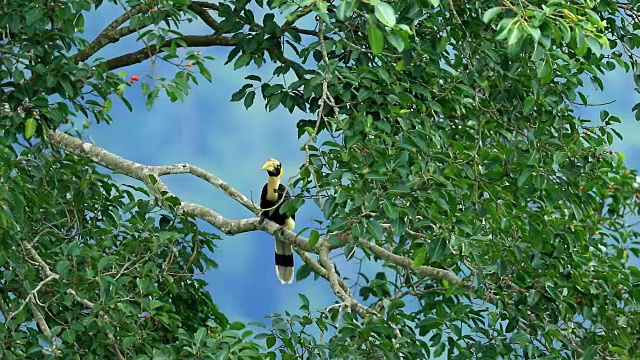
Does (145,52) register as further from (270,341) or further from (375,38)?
(375,38)

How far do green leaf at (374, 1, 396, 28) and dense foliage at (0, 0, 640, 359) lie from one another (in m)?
0.73

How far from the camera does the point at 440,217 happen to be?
16.4ft

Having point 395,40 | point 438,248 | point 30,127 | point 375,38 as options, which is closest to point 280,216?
point 30,127

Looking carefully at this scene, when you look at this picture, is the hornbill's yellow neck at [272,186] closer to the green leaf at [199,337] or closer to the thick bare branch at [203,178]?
the thick bare branch at [203,178]

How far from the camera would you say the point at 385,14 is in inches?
157

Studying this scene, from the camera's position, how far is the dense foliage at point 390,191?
5016mm

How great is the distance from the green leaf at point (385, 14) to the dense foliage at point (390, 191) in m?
0.73

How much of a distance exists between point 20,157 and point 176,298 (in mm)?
1214

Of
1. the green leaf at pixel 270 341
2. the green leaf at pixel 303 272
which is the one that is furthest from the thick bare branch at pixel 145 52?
the green leaf at pixel 270 341

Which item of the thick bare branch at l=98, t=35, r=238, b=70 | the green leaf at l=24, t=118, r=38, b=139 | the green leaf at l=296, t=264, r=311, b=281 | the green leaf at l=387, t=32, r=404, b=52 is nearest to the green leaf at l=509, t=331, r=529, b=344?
the green leaf at l=296, t=264, r=311, b=281

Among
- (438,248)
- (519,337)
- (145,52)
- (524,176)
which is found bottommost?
(519,337)

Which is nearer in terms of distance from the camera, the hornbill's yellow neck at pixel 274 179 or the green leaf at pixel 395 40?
the green leaf at pixel 395 40

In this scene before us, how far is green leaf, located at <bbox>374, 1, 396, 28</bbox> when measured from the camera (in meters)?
3.95

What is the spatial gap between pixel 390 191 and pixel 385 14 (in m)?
1.05
